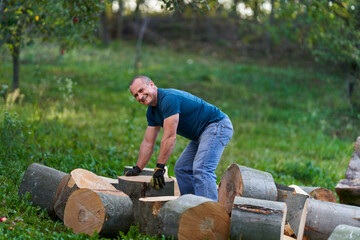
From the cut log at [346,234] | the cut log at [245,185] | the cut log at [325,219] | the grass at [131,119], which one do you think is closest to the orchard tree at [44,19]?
the grass at [131,119]

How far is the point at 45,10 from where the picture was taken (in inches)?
301

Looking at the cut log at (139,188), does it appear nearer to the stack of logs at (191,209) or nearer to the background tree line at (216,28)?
the stack of logs at (191,209)

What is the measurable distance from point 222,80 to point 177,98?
13454 mm

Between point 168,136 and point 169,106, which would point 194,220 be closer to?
point 168,136

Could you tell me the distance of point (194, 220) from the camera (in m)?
3.77

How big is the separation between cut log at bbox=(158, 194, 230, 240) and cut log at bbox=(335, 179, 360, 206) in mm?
1909

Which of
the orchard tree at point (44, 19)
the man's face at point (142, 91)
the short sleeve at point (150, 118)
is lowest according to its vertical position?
the short sleeve at point (150, 118)

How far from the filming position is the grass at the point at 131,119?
6246mm

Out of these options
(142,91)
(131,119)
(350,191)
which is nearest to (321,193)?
(350,191)

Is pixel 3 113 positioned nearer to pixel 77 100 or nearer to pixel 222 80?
pixel 77 100

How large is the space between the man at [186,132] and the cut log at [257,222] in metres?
0.70

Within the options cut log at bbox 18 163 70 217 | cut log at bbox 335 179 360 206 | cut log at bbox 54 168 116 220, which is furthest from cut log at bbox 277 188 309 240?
cut log at bbox 18 163 70 217

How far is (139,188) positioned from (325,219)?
6.04 feet

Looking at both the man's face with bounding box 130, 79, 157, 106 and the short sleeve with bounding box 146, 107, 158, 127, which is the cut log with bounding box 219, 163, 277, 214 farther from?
the man's face with bounding box 130, 79, 157, 106
